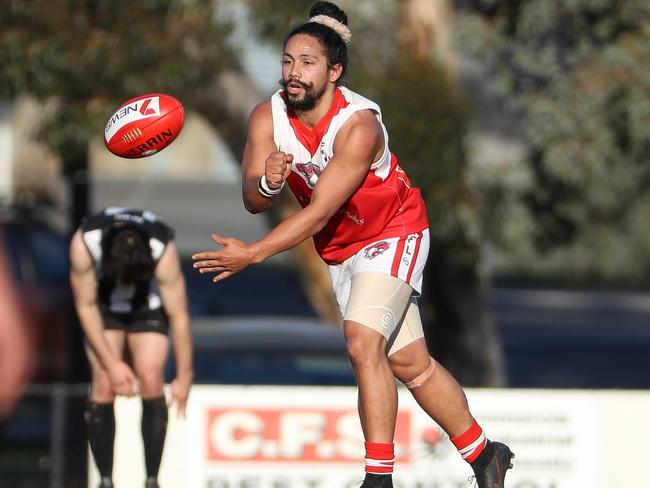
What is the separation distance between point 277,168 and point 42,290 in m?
7.66

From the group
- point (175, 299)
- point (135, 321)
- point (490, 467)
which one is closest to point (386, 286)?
point (490, 467)

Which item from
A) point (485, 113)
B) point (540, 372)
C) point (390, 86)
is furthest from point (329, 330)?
point (540, 372)

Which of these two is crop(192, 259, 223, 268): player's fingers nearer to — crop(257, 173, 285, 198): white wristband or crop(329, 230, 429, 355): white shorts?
crop(257, 173, 285, 198): white wristband

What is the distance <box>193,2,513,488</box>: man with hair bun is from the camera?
5.92 m

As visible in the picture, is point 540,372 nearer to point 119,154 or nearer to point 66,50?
point 66,50

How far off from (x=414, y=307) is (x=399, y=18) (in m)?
7.28

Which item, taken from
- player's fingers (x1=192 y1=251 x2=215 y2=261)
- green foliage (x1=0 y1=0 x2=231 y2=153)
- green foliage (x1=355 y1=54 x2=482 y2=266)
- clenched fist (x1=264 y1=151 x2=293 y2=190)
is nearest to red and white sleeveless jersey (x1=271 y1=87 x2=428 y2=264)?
clenched fist (x1=264 y1=151 x2=293 y2=190)

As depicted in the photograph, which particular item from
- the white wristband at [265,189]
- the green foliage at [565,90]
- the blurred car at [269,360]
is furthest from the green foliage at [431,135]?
the white wristband at [265,189]

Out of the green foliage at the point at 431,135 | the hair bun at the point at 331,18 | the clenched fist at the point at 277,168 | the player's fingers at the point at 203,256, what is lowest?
the player's fingers at the point at 203,256

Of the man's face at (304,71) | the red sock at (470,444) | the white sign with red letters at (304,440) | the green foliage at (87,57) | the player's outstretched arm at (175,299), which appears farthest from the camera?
the green foliage at (87,57)

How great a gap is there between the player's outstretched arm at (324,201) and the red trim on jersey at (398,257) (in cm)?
42

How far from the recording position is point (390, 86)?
11969mm

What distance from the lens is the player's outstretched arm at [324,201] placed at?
5.54 meters

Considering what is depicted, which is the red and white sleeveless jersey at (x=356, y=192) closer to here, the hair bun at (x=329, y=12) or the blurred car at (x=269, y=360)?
the hair bun at (x=329, y=12)
